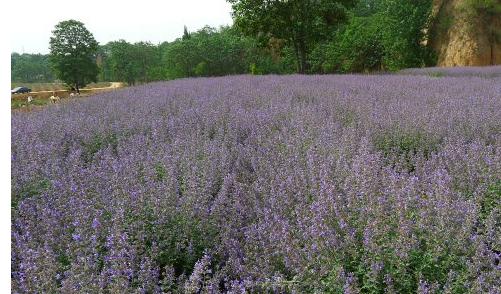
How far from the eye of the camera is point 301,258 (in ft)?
6.38

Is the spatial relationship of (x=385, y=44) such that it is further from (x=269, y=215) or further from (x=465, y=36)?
(x=269, y=215)

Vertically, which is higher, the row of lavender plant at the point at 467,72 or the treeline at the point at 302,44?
the treeline at the point at 302,44

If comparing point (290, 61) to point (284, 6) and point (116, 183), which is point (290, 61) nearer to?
point (284, 6)

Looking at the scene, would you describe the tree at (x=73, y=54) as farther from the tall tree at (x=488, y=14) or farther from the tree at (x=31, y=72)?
the tree at (x=31, y=72)

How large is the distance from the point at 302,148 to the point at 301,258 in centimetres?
159

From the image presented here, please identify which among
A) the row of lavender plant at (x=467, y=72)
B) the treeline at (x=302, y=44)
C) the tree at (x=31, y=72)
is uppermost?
the tree at (x=31, y=72)

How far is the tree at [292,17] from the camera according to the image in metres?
15.3

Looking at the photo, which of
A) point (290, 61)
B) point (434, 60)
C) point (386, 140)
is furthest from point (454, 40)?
point (386, 140)

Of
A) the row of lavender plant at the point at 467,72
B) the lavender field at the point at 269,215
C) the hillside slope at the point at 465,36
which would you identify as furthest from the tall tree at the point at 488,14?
the lavender field at the point at 269,215

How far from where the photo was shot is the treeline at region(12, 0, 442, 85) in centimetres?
1560

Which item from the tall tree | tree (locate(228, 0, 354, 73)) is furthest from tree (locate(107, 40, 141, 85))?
the tall tree

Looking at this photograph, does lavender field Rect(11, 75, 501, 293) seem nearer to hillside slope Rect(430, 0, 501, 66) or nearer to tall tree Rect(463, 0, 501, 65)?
hillside slope Rect(430, 0, 501, 66)

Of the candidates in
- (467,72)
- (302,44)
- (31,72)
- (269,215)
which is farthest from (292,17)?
(31,72)

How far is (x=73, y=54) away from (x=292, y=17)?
19.5 m
